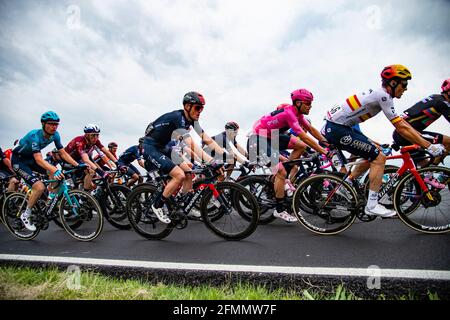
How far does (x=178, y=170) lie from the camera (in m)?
4.05

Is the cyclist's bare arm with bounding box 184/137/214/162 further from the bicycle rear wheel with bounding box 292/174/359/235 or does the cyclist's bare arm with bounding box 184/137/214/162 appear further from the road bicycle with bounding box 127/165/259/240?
the bicycle rear wheel with bounding box 292/174/359/235

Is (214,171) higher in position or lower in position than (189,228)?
higher

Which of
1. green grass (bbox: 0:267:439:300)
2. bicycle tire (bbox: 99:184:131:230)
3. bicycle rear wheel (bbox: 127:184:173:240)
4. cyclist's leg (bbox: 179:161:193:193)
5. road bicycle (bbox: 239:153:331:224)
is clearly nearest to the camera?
green grass (bbox: 0:267:439:300)

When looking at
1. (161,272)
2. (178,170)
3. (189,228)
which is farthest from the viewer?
(189,228)

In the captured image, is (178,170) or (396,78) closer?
(396,78)

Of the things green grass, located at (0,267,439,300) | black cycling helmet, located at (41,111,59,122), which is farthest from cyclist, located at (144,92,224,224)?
black cycling helmet, located at (41,111,59,122)

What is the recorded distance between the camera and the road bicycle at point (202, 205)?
3.84 m

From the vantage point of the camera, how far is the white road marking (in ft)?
7.30

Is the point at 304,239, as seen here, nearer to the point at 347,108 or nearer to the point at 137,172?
the point at 347,108

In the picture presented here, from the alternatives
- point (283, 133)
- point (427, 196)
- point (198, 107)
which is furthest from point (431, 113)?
point (198, 107)

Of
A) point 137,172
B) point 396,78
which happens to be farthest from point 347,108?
point 137,172

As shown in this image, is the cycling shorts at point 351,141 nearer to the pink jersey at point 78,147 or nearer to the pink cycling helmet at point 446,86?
the pink cycling helmet at point 446,86

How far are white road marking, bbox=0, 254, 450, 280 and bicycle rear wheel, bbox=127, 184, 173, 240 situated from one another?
3.65ft

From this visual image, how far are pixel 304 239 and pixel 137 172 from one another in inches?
249
